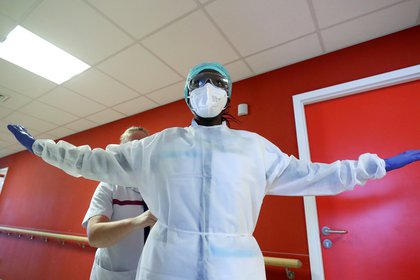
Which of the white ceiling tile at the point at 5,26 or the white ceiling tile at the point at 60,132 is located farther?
the white ceiling tile at the point at 60,132

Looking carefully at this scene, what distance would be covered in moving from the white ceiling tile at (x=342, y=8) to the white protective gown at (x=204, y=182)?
3.49 ft

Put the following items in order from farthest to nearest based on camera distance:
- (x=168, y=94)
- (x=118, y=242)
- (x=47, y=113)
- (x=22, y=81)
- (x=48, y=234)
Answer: (x=48, y=234) < (x=47, y=113) < (x=168, y=94) < (x=22, y=81) < (x=118, y=242)

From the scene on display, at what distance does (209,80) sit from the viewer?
0.87 metres

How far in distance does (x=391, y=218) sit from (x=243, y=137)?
48.0 inches

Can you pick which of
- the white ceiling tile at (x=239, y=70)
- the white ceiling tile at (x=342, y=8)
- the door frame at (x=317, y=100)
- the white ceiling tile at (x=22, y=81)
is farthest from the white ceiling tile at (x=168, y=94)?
the white ceiling tile at (x=342, y=8)

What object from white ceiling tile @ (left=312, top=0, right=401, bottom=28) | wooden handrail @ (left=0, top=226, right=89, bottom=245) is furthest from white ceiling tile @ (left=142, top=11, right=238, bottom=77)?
wooden handrail @ (left=0, top=226, right=89, bottom=245)

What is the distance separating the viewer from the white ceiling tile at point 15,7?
145 centimetres

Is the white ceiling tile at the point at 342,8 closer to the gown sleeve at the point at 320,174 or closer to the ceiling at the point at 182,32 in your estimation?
the ceiling at the point at 182,32

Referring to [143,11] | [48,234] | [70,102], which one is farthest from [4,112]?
[143,11]

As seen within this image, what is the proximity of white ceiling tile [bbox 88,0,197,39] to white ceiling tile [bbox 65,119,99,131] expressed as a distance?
2.15 m

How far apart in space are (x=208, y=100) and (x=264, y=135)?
1180 millimetres

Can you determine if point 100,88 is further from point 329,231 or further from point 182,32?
point 329,231

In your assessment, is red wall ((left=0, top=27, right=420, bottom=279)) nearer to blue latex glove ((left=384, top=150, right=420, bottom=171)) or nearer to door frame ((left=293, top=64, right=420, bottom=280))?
door frame ((left=293, top=64, right=420, bottom=280))

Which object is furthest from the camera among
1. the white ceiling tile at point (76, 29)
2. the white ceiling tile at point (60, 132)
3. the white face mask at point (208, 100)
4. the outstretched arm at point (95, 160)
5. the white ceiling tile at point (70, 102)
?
the white ceiling tile at point (60, 132)
